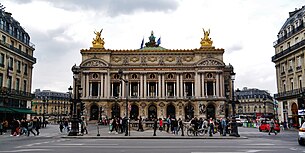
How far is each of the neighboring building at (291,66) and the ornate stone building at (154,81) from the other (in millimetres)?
24339

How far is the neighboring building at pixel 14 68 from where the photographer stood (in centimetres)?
4306

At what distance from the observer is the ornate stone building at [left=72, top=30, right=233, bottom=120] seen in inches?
3049

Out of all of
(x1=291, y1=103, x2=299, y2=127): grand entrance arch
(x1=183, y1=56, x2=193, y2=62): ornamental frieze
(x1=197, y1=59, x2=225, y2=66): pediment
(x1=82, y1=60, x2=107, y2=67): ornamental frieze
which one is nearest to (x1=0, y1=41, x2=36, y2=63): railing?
(x1=82, y1=60, x2=107, y2=67): ornamental frieze

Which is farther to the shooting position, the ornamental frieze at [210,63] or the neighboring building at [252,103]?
the neighboring building at [252,103]

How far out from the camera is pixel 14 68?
46625 mm

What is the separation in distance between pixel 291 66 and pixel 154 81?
3792cm

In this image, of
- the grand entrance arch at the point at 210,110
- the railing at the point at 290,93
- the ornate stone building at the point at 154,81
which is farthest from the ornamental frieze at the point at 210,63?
the railing at the point at 290,93

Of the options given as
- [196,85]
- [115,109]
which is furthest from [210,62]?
[115,109]

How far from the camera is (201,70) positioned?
258 feet

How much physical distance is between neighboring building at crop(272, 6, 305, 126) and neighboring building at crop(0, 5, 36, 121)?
134ft

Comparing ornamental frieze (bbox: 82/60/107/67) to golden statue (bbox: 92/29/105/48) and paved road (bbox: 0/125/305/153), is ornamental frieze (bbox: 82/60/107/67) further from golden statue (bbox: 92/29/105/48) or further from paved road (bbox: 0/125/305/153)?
paved road (bbox: 0/125/305/153)

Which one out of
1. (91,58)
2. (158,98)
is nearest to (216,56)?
(158,98)

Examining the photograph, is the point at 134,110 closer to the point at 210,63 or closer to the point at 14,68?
the point at 210,63

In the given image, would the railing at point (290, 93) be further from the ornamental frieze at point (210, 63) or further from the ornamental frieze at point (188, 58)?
the ornamental frieze at point (188, 58)
